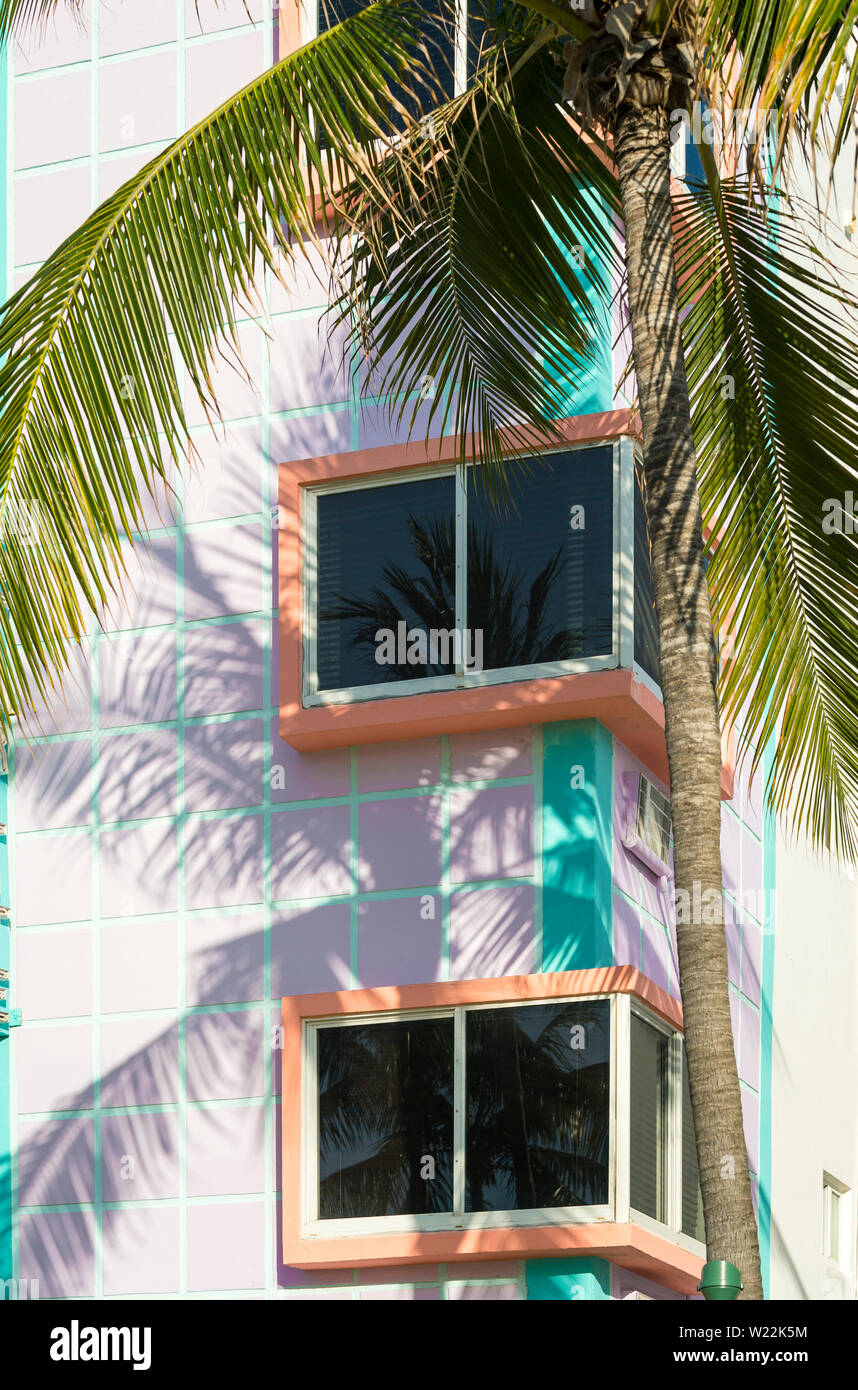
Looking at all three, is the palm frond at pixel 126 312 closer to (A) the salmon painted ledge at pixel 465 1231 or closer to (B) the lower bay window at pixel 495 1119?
(A) the salmon painted ledge at pixel 465 1231

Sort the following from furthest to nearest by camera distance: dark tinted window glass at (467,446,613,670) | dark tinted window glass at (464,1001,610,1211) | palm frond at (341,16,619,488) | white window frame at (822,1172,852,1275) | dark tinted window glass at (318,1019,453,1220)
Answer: white window frame at (822,1172,852,1275)
dark tinted window glass at (467,446,613,670)
dark tinted window glass at (318,1019,453,1220)
dark tinted window glass at (464,1001,610,1211)
palm frond at (341,16,619,488)

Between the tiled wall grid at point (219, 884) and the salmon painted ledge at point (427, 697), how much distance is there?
230 millimetres

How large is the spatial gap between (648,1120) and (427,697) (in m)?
3.10

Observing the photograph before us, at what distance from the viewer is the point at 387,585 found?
14094 mm

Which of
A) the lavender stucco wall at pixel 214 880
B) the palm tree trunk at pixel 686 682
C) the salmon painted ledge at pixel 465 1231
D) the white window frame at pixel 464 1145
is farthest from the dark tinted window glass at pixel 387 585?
the palm tree trunk at pixel 686 682

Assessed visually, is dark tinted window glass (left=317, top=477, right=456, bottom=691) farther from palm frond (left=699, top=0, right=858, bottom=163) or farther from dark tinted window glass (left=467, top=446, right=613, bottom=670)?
palm frond (left=699, top=0, right=858, bottom=163)

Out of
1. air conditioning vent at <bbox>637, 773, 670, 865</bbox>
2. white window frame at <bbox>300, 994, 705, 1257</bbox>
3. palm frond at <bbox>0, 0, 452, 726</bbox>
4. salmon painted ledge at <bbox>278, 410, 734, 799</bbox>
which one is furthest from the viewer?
air conditioning vent at <bbox>637, 773, 670, 865</bbox>

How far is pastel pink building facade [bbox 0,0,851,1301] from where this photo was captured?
1305cm

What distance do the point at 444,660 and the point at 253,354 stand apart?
3.17 metres

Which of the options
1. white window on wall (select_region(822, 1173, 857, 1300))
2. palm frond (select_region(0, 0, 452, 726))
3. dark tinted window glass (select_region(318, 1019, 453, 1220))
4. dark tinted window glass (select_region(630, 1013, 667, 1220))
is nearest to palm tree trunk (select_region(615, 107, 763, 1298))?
palm frond (select_region(0, 0, 452, 726))

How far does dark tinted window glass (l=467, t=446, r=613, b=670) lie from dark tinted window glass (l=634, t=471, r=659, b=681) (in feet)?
0.60

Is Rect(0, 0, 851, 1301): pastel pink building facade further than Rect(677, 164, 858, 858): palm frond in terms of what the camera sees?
Yes

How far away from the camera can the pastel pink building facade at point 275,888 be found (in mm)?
13055
